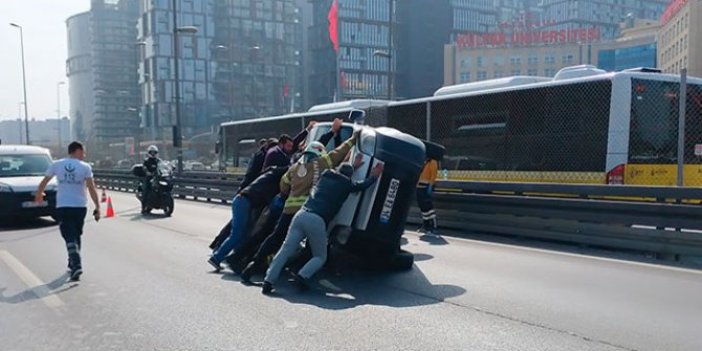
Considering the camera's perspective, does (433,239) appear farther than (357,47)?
Result: No

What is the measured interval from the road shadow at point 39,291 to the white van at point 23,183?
5.07 metres

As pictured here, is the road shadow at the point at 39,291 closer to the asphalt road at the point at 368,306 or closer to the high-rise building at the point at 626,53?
the asphalt road at the point at 368,306

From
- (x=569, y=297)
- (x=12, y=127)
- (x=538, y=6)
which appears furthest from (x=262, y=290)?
(x=12, y=127)

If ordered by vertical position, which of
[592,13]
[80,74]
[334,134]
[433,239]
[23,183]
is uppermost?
[592,13]

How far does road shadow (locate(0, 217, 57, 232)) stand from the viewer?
1259 cm

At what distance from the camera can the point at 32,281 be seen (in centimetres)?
727

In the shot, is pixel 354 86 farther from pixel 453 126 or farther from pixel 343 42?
pixel 453 126

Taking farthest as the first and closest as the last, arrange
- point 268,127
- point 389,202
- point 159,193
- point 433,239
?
point 268,127
point 159,193
point 433,239
point 389,202

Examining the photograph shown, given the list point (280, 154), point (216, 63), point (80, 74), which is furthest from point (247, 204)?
point (80, 74)

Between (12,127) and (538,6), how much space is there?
14571 centimetres

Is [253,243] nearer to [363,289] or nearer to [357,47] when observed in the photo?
[363,289]

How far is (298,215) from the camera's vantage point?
256 inches

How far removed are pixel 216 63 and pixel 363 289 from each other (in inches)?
4047

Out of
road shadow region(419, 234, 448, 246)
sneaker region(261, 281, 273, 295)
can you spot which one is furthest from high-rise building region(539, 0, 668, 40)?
sneaker region(261, 281, 273, 295)
